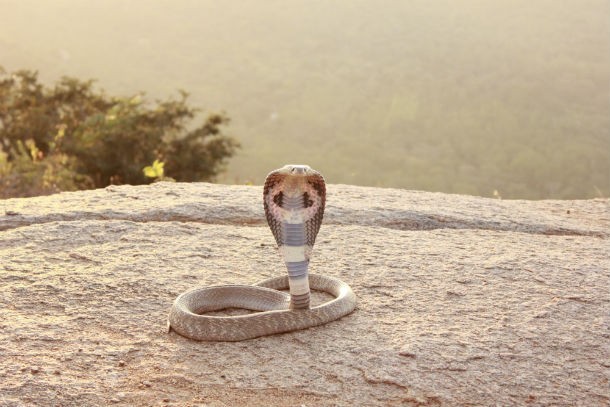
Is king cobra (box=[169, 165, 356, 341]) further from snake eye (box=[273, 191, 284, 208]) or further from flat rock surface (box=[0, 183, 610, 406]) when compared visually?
flat rock surface (box=[0, 183, 610, 406])

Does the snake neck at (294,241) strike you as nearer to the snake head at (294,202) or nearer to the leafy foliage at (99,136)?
the snake head at (294,202)

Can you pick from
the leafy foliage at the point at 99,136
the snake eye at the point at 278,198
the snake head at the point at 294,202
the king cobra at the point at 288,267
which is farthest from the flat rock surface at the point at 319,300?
the leafy foliage at the point at 99,136

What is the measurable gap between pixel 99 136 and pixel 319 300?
34.0 ft

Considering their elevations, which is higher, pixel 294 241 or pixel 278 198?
pixel 278 198

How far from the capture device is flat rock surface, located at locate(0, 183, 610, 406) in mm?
3936

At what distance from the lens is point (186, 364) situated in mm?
4160

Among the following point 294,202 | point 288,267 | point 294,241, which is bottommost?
point 288,267

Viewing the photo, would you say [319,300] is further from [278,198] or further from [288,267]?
[278,198]

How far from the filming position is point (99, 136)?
48.3 feet

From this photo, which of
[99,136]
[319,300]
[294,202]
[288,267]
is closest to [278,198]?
[294,202]

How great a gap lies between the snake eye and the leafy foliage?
30.2ft

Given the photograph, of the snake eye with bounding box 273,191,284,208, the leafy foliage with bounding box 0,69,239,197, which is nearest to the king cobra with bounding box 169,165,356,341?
the snake eye with bounding box 273,191,284,208

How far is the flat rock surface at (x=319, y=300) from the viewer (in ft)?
12.9

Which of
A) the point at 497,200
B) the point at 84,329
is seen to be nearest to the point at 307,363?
the point at 84,329
